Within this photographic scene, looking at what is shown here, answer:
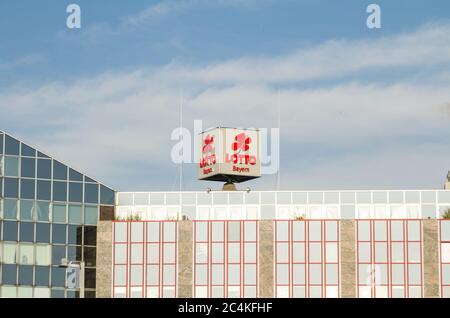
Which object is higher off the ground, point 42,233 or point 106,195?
point 106,195

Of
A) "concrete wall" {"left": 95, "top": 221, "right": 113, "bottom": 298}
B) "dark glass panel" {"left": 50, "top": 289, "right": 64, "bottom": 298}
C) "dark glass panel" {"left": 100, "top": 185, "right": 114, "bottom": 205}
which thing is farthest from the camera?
"dark glass panel" {"left": 100, "top": 185, "right": 114, "bottom": 205}

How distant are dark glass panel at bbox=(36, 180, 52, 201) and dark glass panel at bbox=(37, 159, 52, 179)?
520 millimetres

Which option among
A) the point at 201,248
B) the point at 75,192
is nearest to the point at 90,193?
the point at 75,192

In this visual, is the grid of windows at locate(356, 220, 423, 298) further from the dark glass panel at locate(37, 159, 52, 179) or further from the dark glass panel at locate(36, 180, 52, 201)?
the dark glass panel at locate(37, 159, 52, 179)

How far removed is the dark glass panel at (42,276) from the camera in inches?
3541

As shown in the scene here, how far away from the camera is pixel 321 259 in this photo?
91.1m

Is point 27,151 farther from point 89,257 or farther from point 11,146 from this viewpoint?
point 89,257

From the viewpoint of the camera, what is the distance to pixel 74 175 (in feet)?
304

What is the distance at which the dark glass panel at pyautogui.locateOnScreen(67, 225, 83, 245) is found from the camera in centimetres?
9194

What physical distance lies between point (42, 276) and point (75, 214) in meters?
6.26

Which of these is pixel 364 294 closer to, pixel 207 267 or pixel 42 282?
pixel 207 267

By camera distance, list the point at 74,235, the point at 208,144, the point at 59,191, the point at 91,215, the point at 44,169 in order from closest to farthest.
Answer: the point at 44,169 < the point at 59,191 < the point at 74,235 < the point at 91,215 < the point at 208,144

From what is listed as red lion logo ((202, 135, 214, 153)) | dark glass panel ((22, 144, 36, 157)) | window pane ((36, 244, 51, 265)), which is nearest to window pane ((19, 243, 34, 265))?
window pane ((36, 244, 51, 265))

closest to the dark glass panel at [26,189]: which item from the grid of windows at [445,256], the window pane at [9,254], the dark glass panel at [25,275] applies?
the window pane at [9,254]
